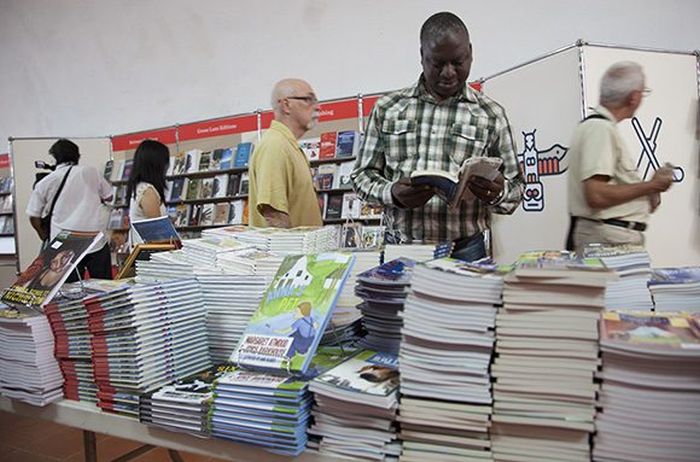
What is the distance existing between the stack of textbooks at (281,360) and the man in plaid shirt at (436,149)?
62 cm

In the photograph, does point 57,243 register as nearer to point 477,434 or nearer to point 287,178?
point 287,178

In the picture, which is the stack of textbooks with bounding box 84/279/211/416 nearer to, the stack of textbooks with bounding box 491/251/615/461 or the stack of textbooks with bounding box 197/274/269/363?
the stack of textbooks with bounding box 197/274/269/363

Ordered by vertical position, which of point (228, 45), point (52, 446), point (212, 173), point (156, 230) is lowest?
point (52, 446)

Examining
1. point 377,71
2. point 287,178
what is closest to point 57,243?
point 287,178

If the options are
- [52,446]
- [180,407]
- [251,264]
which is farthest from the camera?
[52,446]

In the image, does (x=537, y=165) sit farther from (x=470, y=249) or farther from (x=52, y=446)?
(x=52, y=446)

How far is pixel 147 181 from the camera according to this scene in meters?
2.88

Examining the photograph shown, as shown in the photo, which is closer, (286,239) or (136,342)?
(136,342)

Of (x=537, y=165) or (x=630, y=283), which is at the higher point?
(x=537, y=165)

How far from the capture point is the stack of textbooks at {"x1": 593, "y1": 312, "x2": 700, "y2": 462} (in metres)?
0.75

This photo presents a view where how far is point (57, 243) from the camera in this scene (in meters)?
1.50

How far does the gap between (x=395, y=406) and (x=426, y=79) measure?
4.01ft

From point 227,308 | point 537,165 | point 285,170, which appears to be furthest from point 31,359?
point 537,165

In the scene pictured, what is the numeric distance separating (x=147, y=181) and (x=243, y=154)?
8.94 ft
